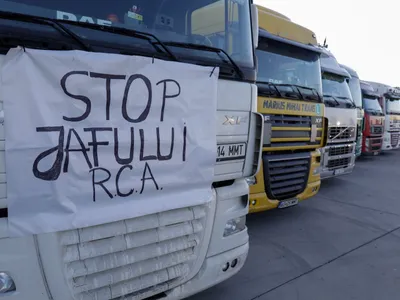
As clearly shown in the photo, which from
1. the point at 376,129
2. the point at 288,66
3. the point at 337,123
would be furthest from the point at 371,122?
the point at 288,66

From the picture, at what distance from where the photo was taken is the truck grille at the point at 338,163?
7235mm

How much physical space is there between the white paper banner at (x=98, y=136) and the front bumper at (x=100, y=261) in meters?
0.10

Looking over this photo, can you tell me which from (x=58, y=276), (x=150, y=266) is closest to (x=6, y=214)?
(x=58, y=276)

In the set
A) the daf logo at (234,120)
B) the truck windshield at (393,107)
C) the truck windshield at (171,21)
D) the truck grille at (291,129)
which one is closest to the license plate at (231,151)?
the daf logo at (234,120)

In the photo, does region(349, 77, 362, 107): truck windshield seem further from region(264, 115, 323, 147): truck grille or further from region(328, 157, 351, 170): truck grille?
region(264, 115, 323, 147): truck grille

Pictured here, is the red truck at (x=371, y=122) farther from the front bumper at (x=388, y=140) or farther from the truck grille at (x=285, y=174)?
the truck grille at (x=285, y=174)

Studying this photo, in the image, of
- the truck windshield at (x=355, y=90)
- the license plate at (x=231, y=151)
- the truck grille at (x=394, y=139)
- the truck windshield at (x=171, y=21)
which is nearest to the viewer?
the truck windshield at (x=171, y=21)

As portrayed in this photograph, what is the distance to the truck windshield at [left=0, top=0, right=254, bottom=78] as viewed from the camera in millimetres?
1914

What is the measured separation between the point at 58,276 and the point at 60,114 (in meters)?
0.88

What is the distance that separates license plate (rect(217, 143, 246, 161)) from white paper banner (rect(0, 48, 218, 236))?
200 millimetres

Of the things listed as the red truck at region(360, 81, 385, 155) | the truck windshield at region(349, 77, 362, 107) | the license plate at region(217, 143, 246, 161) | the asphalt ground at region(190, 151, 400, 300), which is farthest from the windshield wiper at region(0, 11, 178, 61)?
the red truck at region(360, 81, 385, 155)

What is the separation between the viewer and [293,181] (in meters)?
4.96

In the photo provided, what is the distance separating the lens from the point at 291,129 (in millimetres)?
4824

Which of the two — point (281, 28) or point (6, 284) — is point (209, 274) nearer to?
point (6, 284)
